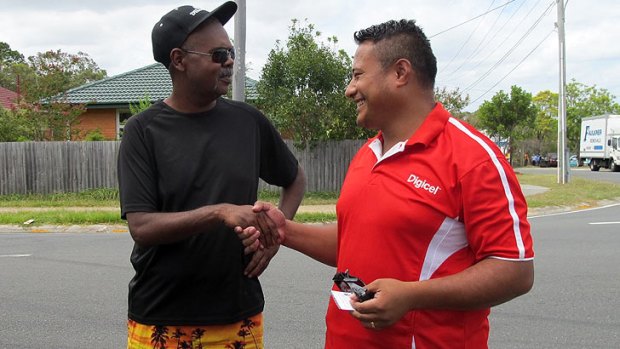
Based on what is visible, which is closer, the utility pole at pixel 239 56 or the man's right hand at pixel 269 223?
the man's right hand at pixel 269 223

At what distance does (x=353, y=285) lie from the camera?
1.86 metres

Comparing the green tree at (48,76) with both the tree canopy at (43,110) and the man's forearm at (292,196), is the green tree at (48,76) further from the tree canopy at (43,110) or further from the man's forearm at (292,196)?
the man's forearm at (292,196)

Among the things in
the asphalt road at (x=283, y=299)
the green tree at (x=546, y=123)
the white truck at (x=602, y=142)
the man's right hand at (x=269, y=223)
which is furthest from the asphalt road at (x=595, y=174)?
the man's right hand at (x=269, y=223)

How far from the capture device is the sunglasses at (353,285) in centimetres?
181

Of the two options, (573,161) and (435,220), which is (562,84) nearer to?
(435,220)

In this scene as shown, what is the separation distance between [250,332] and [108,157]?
16093mm

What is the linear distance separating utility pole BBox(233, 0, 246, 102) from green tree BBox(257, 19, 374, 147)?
191 inches

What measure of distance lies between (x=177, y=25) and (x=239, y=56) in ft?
29.1

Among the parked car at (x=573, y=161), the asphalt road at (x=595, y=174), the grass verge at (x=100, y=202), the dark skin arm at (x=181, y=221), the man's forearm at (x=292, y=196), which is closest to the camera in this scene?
the dark skin arm at (x=181, y=221)

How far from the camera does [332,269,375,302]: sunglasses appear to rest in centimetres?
181

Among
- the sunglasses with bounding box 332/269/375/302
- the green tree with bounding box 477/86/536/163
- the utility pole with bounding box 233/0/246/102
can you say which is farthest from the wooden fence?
the green tree with bounding box 477/86/536/163

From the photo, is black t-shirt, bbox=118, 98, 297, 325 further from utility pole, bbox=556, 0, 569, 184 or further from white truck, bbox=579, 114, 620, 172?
white truck, bbox=579, 114, 620, 172

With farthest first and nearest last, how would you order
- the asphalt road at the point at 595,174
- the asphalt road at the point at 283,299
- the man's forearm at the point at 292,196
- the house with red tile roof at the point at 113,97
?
the asphalt road at the point at 595,174
the house with red tile roof at the point at 113,97
the asphalt road at the point at 283,299
the man's forearm at the point at 292,196

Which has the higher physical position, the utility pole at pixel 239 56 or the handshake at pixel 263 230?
the utility pole at pixel 239 56
